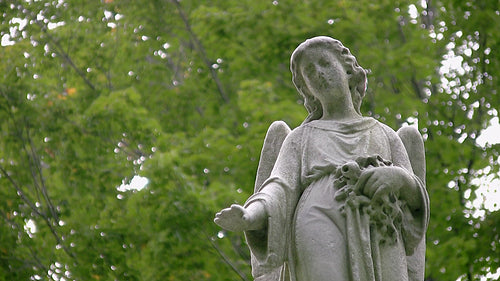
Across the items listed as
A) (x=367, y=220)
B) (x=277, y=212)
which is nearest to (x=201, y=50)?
(x=277, y=212)

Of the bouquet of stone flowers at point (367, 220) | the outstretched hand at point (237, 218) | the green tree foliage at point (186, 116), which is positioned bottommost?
the green tree foliage at point (186, 116)

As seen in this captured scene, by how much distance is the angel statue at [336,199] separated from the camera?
23.0 ft

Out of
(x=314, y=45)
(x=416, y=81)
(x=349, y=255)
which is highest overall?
(x=314, y=45)

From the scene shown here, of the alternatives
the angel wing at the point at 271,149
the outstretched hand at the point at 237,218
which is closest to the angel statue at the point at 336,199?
the outstretched hand at the point at 237,218

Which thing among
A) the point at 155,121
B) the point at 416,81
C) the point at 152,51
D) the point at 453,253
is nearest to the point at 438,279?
the point at 453,253

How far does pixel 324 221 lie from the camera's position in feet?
23.4

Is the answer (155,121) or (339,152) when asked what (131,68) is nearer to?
(155,121)

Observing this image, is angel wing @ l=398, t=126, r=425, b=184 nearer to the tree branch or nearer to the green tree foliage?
the green tree foliage

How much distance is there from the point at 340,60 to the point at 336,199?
43.0 inches

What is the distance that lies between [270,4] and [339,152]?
7.10 m

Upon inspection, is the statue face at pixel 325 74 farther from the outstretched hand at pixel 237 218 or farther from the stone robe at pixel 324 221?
the outstretched hand at pixel 237 218

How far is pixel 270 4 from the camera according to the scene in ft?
47.0

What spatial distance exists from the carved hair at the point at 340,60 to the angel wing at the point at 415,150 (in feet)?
1.29

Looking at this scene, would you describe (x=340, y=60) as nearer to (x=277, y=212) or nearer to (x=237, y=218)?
(x=277, y=212)
